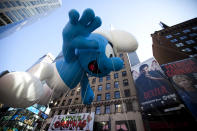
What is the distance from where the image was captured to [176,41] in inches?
833

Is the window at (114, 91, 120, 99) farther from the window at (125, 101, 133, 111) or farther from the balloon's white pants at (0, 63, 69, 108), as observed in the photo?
the balloon's white pants at (0, 63, 69, 108)

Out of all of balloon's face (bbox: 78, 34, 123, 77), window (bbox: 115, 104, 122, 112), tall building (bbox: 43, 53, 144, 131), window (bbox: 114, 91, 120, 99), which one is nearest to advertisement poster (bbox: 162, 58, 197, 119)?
tall building (bbox: 43, 53, 144, 131)

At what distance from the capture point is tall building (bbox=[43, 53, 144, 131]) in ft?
37.0

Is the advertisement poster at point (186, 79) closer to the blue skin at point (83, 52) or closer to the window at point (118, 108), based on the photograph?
the window at point (118, 108)

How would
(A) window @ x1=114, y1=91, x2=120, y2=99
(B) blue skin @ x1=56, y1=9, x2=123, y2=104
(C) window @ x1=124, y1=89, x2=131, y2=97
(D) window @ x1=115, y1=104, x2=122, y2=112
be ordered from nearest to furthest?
(B) blue skin @ x1=56, y1=9, x2=123, y2=104 → (D) window @ x1=115, y1=104, x2=122, y2=112 → (C) window @ x1=124, y1=89, x2=131, y2=97 → (A) window @ x1=114, y1=91, x2=120, y2=99

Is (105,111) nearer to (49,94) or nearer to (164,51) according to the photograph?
(49,94)

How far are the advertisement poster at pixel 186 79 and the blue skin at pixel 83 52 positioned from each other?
37.0ft

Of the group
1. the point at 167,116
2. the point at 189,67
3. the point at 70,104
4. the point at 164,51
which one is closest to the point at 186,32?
the point at 164,51

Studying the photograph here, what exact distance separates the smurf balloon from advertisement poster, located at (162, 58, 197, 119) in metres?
10.9

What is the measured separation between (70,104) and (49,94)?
15.9 metres

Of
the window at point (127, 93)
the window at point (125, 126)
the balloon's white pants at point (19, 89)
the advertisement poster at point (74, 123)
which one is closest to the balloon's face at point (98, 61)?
the balloon's white pants at point (19, 89)

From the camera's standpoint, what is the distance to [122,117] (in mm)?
11672

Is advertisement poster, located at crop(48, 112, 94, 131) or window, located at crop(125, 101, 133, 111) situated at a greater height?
window, located at crop(125, 101, 133, 111)

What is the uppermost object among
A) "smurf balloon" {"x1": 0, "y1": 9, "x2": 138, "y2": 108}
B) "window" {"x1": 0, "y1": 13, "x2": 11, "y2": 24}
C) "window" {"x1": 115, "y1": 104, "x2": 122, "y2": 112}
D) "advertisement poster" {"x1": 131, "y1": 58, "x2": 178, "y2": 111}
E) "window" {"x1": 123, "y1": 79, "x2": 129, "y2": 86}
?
"window" {"x1": 0, "y1": 13, "x2": 11, "y2": 24}
